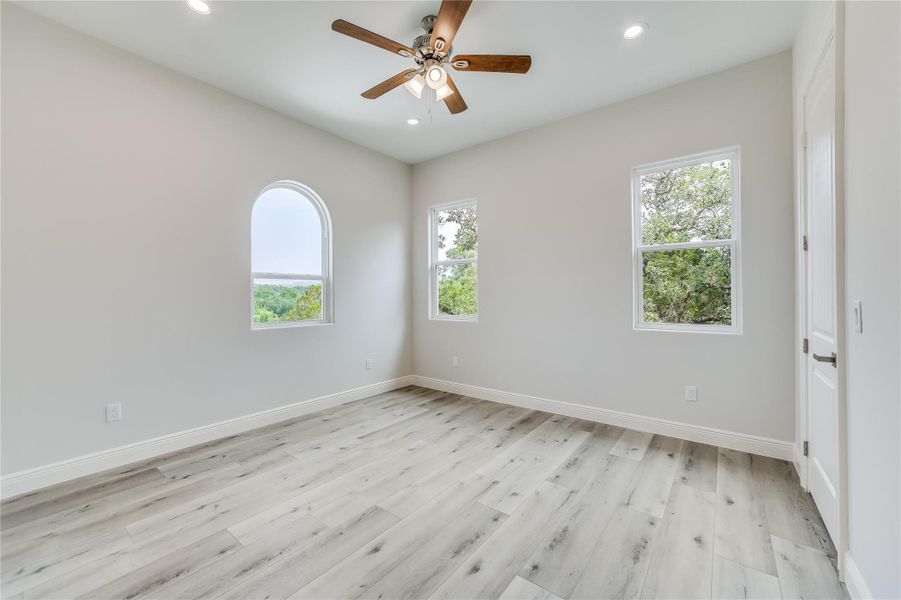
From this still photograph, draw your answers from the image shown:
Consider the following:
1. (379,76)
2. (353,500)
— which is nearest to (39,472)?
(353,500)

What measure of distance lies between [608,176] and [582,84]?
2.62 feet

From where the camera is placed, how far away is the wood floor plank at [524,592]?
1438 millimetres

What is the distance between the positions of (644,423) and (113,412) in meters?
4.06

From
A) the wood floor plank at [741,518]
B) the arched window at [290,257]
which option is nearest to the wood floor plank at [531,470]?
the wood floor plank at [741,518]

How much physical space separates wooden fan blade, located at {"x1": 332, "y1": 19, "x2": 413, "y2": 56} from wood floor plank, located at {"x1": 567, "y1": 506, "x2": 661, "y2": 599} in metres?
2.82

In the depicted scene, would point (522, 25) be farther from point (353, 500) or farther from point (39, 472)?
point (39, 472)

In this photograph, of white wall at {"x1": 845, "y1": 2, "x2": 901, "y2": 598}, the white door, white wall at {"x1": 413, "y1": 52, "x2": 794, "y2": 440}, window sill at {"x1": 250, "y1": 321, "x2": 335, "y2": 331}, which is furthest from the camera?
window sill at {"x1": 250, "y1": 321, "x2": 335, "y2": 331}

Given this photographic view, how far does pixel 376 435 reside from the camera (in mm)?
3115

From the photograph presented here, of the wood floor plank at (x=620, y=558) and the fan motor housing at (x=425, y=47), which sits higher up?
the fan motor housing at (x=425, y=47)

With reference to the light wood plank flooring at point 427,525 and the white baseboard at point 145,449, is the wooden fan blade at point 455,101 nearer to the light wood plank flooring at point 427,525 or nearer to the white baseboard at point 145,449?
the light wood plank flooring at point 427,525

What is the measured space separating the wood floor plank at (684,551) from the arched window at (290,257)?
3.33 meters

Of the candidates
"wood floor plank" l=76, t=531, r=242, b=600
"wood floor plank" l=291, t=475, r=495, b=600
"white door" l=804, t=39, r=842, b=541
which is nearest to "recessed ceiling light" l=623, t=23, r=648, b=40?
"white door" l=804, t=39, r=842, b=541

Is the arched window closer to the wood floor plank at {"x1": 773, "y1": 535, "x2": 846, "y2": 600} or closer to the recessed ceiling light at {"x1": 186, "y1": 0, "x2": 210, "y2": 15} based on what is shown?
the recessed ceiling light at {"x1": 186, "y1": 0, "x2": 210, "y2": 15}

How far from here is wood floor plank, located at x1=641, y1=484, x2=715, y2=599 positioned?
148 centimetres
